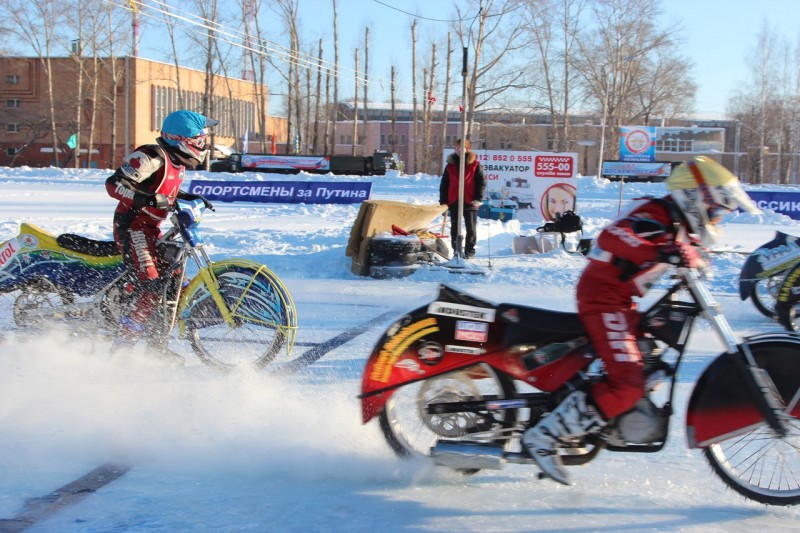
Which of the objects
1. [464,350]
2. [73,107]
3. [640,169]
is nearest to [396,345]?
[464,350]

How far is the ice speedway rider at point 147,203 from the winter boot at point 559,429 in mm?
3290

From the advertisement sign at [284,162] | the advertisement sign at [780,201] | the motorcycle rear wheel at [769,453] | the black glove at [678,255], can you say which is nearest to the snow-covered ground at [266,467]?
the motorcycle rear wheel at [769,453]

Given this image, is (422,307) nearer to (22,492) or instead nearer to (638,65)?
(22,492)

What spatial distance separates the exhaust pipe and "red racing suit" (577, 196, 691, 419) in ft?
1.71

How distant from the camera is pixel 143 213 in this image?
5961mm

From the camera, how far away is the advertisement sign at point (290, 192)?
1017 inches

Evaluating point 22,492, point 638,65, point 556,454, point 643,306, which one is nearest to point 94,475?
point 22,492

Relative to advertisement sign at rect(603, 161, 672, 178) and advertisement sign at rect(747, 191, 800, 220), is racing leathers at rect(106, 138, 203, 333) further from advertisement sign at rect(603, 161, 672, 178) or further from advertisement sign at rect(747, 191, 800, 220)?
advertisement sign at rect(603, 161, 672, 178)

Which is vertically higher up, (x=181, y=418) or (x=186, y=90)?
(x=186, y=90)

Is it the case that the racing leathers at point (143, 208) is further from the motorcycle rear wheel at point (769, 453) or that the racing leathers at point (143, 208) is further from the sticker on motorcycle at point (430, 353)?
the motorcycle rear wheel at point (769, 453)

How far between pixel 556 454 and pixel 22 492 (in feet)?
8.06

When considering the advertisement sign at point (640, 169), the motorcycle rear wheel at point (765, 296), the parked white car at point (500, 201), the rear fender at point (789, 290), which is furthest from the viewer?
the advertisement sign at point (640, 169)

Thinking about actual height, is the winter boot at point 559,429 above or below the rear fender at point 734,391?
below

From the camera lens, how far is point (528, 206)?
19391 mm
